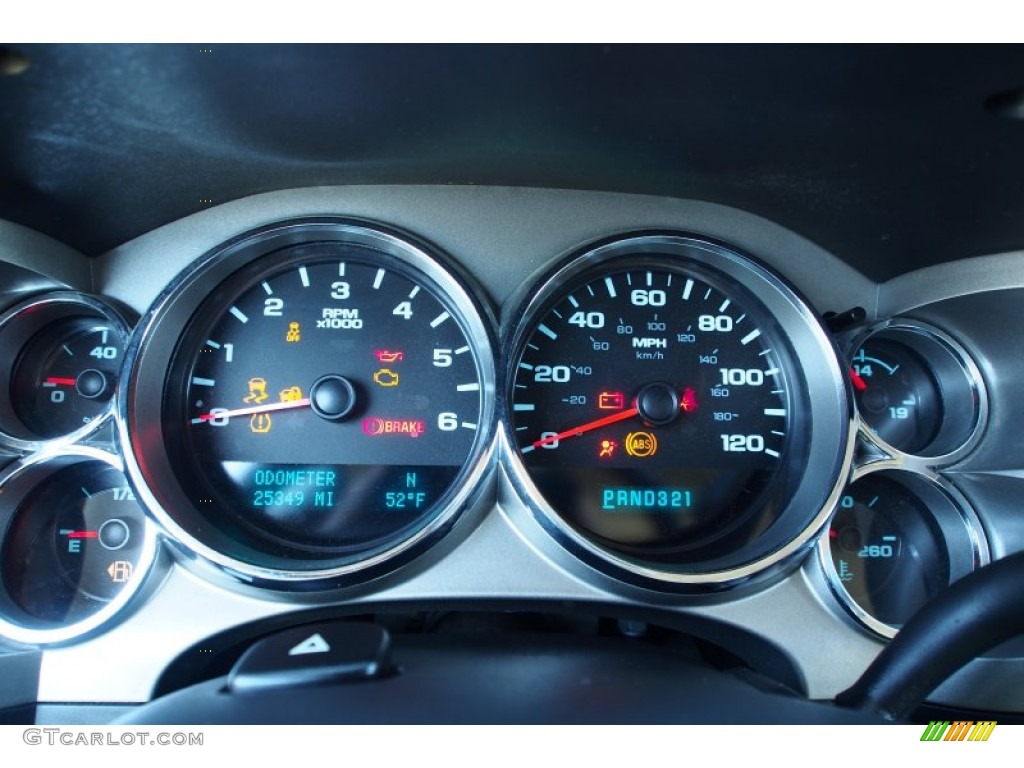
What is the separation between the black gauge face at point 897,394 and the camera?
2.59 metres

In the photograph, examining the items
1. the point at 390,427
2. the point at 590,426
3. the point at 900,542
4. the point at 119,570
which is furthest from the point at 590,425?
the point at 119,570

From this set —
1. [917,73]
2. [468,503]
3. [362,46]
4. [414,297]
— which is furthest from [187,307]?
[917,73]

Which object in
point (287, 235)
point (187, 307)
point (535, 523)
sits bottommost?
point (535, 523)

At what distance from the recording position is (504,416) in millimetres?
2230

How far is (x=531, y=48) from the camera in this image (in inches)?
61.1

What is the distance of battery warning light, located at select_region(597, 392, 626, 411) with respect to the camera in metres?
2.43

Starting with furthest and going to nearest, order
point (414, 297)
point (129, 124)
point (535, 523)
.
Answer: point (414, 297) → point (535, 523) → point (129, 124)

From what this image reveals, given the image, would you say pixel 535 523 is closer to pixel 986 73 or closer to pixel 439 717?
pixel 439 717

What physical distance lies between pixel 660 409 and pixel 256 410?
112 centimetres

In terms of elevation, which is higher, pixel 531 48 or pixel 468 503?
pixel 531 48

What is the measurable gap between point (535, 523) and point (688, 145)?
977 mm

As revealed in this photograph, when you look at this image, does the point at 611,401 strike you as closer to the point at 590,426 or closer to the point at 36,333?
the point at 590,426

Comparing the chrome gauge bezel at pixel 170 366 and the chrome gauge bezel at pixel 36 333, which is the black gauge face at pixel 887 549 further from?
the chrome gauge bezel at pixel 36 333
